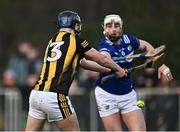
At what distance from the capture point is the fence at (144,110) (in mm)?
18672

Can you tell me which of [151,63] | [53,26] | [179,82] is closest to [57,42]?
[151,63]

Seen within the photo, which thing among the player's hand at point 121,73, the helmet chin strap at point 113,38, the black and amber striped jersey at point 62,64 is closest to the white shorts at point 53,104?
the black and amber striped jersey at point 62,64

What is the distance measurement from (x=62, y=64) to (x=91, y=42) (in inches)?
466

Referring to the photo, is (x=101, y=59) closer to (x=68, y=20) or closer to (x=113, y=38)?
(x=68, y=20)

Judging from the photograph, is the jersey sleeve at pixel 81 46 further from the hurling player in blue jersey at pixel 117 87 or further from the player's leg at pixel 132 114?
the player's leg at pixel 132 114

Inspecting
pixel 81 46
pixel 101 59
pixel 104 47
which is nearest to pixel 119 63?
pixel 104 47

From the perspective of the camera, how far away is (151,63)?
13062 mm

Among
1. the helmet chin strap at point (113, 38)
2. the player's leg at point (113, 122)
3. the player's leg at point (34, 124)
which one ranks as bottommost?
the player's leg at point (113, 122)

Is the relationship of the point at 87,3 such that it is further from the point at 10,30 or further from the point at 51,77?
the point at 51,77

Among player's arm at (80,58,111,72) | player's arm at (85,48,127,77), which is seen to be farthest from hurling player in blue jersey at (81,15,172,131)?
player's arm at (85,48,127,77)

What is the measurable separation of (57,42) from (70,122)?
107 cm

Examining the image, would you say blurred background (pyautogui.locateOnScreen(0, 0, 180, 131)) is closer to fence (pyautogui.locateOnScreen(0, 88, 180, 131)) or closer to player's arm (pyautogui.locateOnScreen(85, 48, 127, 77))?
fence (pyautogui.locateOnScreen(0, 88, 180, 131))

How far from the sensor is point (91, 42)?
23281 mm

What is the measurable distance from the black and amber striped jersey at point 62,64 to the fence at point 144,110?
7111mm
